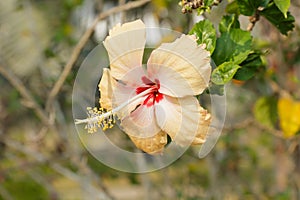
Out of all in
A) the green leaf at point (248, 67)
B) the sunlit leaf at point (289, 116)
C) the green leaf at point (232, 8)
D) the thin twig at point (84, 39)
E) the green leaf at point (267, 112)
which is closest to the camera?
the green leaf at point (248, 67)

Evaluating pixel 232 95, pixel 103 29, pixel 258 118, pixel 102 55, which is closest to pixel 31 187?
pixel 232 95

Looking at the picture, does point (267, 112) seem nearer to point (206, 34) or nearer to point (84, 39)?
point (84, 39)

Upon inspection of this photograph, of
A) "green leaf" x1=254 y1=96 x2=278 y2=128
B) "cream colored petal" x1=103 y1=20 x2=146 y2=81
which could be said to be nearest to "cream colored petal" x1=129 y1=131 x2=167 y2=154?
"cream colored petal" x1=103 y1=20 x2=146 y2=81

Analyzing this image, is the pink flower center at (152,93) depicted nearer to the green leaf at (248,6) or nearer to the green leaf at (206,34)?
the green leaf at (206,34)

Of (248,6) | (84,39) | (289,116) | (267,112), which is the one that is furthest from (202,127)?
(267,112)

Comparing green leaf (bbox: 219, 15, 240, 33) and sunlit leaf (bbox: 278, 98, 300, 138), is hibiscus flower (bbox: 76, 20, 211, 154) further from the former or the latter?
sunlit leaf (bbox: 278, 98, 300, 138)

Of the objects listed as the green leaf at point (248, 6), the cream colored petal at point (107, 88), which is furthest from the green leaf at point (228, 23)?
the cream colored petal at point (107, 88)

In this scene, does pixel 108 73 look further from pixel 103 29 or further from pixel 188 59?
pixel 103 29
